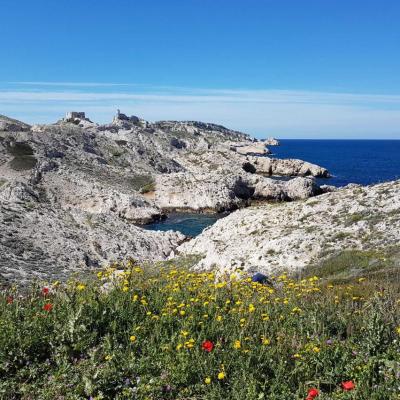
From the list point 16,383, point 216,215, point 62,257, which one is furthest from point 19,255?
point 216,215

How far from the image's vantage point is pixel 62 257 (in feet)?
104

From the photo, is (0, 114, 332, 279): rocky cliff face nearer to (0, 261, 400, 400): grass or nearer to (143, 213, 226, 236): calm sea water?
(143, 213, 226, 236): calm sea water

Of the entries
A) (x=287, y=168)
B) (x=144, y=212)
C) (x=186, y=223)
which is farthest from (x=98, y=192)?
(x=287, y=168)

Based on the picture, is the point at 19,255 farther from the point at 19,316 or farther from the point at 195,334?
the point at 195,334

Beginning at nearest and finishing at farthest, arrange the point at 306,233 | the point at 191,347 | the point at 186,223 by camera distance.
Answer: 1. the point at 191,347
2. the point at 306,233
3. the point at 186,223

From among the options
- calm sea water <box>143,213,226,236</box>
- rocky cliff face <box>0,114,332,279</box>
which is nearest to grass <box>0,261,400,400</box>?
rocky cliff face <box>0,114,332,279</box>

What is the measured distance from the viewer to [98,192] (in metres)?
72.4

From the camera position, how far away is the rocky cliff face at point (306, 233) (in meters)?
24.0

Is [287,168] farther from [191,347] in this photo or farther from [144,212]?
[191,347]

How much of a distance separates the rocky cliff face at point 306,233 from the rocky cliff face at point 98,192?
29.2 feet

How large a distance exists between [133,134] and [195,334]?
162 metres

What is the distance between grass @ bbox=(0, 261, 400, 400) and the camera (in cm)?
696

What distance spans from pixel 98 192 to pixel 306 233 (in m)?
51.0

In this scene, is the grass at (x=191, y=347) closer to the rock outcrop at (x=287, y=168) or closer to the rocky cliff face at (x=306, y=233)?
the rocky cliff face at (x=306, y=233)
